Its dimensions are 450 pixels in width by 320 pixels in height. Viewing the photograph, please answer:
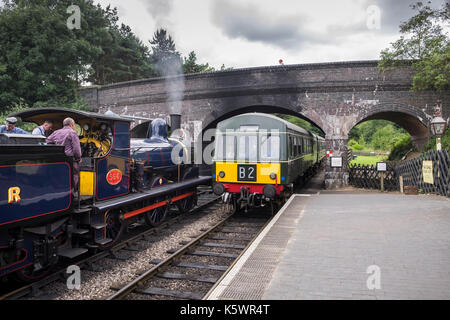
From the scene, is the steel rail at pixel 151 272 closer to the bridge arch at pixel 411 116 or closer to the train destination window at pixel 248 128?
the train destination window at pixel 248 128

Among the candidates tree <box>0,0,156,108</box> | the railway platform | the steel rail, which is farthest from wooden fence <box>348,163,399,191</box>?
tree <box>0,0,156,108</box>

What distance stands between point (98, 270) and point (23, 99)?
748 inches

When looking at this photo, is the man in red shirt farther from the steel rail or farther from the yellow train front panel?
the yellow train front panel

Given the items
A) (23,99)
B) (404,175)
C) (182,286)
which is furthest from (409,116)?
(23,99)

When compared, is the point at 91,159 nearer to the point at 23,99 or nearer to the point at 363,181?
the point at 363,181

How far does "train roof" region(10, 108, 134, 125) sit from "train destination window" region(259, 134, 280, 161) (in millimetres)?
4463

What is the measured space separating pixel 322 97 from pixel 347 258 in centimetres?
1258

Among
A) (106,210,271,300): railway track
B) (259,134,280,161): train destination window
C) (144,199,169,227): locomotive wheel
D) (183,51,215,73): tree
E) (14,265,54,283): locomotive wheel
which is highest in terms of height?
(183,51,215,73): tree

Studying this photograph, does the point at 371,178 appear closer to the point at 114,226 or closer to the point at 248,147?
the point at 248,147

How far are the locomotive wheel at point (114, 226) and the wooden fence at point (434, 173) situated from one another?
9.98 m

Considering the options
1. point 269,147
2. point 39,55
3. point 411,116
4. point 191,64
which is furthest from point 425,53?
point 191,64

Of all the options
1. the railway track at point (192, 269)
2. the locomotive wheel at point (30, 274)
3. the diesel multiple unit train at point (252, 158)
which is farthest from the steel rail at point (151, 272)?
the diesel multiple unit train at point (252, 158)

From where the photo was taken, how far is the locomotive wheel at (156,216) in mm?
8457

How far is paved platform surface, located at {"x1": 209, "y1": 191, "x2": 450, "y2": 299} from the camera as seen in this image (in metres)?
3.91
